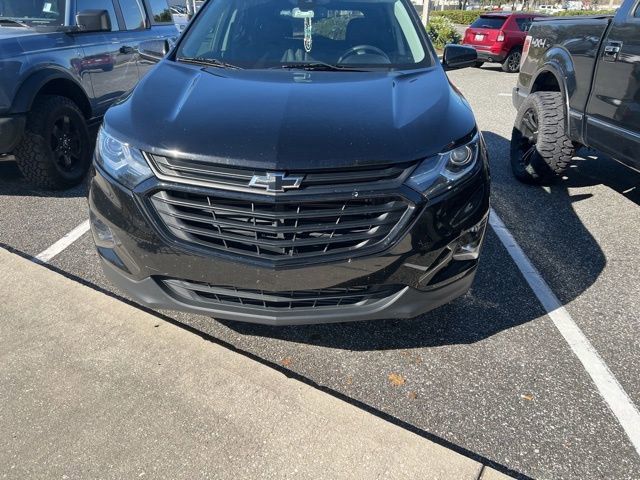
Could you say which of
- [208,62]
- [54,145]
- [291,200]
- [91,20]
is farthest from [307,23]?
[54,145]

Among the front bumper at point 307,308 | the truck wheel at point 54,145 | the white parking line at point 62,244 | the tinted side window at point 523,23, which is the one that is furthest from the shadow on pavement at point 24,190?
the tinted side window at point 523,23

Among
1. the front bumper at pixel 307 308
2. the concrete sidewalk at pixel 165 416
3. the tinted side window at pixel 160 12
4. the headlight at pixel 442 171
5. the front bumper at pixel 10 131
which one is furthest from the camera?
the tinted side window at pixel 160 12

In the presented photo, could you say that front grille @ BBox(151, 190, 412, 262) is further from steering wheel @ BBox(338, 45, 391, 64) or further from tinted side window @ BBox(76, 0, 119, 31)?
tinted side window @ BBox(76, 0, 119, 31)

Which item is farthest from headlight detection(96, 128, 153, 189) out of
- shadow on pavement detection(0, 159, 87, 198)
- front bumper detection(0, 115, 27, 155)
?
shadow on pavement detection(0, 159, 87, 198)

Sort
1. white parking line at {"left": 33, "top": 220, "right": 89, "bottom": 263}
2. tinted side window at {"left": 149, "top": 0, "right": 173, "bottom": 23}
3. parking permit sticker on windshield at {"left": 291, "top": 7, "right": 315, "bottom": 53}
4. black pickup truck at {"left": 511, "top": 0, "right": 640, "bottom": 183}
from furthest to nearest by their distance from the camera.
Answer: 1. tinted side window at {"left": 149, "top": 0, "right": 173, "bottom": 23}
2. black pickup truck at {"left": 511, "top": 0, "right": 640, "bottom": 183}
3. white parking line at {"left": 33, "top": 220, "right": 89, "bottom": 263}
4. parking permit sticker on windshield at {"left": 291, "top": 7, "right": 315, "bottom": 53}

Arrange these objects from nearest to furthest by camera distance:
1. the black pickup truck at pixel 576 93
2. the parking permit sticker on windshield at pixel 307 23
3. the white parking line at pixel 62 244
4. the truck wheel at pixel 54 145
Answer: the parking permit sticker on windshield at pixel 307 23 → the white parking line at pixel 62 244 → the black pickup truck at pixel 576 93 → the truck wheel at pixel 54 145

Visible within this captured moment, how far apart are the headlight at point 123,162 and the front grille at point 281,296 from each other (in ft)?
1.51

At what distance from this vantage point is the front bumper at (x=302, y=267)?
6.66 feet

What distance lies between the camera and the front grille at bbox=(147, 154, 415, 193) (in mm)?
1975

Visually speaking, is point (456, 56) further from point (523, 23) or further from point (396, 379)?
point (523, 23)

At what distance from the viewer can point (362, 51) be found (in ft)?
10.2

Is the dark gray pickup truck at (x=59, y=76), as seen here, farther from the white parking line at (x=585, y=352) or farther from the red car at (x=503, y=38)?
the red car at (x=503, y=38)

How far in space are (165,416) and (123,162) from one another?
43.5 inches

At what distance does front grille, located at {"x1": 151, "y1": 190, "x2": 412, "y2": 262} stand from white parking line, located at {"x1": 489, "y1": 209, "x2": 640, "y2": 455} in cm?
132
